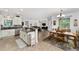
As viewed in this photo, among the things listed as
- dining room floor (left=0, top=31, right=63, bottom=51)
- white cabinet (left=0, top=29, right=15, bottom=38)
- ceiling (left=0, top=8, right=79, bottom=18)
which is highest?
ceiling (left=0, top=8, right=79, bottom=18)

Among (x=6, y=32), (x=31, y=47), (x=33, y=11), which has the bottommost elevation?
(x=31, y=47)

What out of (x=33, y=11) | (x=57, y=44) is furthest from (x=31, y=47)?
(x=33, y=11)

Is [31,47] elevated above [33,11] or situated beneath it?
situated beneath

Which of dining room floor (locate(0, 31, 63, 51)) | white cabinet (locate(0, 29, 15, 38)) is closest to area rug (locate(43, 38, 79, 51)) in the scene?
dining room floor (locate(0, 31, 63, 51))

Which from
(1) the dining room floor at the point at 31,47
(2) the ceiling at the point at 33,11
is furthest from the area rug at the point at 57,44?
(2) the ceiling at the point at 33,11

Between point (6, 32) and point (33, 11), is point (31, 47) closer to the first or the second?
point (6, 32)

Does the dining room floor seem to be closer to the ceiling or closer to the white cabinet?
the white cabinet

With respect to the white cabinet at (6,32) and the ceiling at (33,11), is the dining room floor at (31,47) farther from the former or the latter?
the ceiling at (33,11)

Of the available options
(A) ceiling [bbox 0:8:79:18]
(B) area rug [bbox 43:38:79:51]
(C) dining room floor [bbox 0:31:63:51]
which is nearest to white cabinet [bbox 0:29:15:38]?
(C) dining room floor [bbox 0:31:63:51]

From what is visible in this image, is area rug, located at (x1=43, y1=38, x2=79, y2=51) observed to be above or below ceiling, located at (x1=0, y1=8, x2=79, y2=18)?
below

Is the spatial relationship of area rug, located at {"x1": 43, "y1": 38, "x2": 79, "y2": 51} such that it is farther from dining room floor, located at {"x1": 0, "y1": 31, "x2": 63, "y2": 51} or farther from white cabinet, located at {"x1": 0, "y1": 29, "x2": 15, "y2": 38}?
white cabinet, located at {"x1": 0, "y1": 29, "x2": 15, "y2": 38}

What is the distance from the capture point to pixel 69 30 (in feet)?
7.86

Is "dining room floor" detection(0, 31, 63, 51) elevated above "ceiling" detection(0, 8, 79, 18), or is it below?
below
